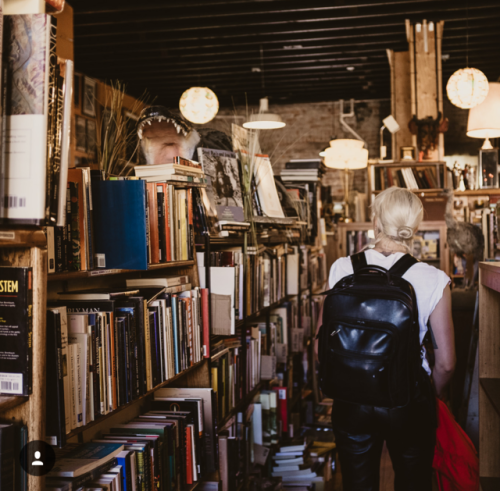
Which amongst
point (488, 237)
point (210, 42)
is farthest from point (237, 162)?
point (210, 42)

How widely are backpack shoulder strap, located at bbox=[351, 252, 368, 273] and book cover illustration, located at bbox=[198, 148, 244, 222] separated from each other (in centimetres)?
84

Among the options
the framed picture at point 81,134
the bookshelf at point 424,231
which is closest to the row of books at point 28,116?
the bookshelf at point 424,231

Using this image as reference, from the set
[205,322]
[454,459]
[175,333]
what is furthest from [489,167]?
[175,333]

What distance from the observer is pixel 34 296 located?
1052 mm

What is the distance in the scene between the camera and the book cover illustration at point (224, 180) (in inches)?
99.8

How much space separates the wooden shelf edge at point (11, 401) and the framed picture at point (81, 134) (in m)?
6.30

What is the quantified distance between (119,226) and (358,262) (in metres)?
0.77

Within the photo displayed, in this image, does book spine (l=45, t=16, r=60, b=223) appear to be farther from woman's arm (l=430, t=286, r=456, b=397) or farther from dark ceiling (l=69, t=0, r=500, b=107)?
dark ceiling (l=69, t=0, r=500, b=107)

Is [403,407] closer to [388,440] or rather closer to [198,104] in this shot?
[388,440]

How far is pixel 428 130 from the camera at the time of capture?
5840 mm

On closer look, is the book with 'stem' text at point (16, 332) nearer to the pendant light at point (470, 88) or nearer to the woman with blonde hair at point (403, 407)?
the woman with blonde hair at point (403, 407)

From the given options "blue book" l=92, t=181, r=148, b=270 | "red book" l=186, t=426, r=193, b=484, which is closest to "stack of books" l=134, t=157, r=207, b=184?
"blue book" l=92, t=181, r=148, b=270

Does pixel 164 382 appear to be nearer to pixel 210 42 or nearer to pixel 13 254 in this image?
pixel 13 254

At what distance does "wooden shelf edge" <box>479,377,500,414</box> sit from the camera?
1.86m
